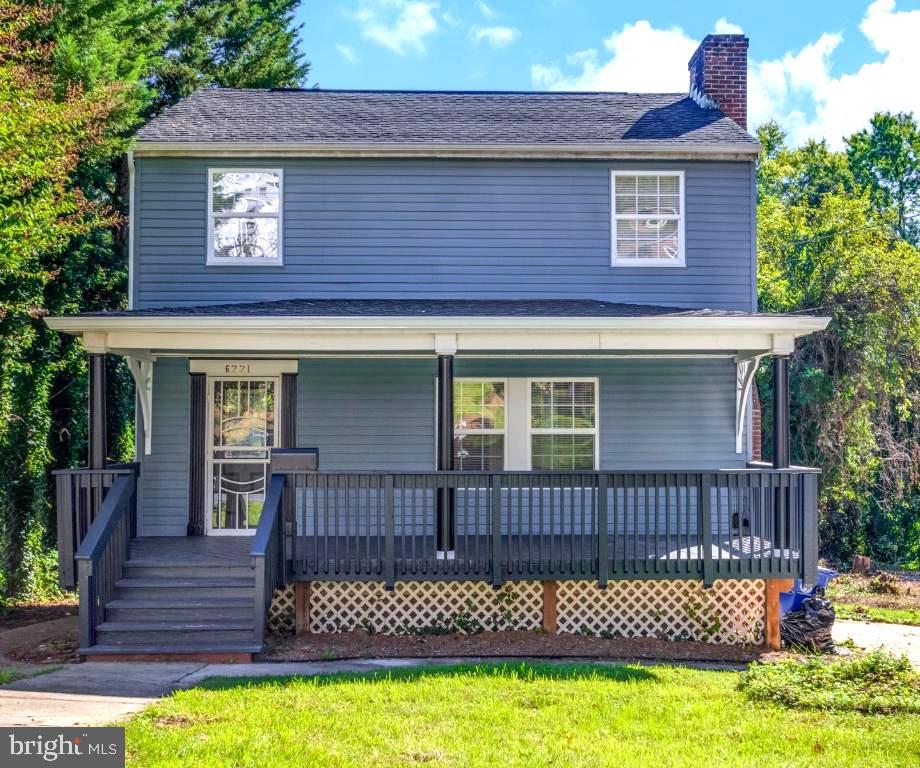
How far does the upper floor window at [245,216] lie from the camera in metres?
10.7

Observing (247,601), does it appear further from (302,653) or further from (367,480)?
(367,480)

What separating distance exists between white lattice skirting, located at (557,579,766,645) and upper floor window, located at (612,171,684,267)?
4192 mm

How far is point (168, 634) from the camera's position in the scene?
799cm

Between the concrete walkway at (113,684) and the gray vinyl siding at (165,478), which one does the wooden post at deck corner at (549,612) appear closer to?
the concrete walkway at (113,684)

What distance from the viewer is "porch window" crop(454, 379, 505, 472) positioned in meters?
10.7

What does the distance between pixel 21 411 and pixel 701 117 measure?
9744 millimetres

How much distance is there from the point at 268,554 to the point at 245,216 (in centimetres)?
468

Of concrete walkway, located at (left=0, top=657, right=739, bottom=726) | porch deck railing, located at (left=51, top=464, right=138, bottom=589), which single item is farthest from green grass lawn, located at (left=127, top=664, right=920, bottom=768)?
porch deck railing, located at (left=51, top=464, right=138, bottom=589)

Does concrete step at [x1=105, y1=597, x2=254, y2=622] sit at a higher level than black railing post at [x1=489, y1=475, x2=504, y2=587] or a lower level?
lower

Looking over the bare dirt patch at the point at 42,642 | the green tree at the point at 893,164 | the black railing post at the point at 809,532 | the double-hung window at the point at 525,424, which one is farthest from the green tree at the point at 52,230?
the green tree at the point at 893,164

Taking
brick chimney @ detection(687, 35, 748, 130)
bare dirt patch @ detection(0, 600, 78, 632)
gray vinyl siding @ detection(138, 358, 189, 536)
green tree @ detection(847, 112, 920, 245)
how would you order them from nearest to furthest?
bare dirt patch @ detection(0, 600, 78, 632), gray vinyl siding @ detection(138, 358, 189, 536), brick chimney @ detection(687, 35, 748, 130), green tree @ detection(847, 112, 920, 245)

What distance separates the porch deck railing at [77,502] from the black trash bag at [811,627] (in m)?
7.10

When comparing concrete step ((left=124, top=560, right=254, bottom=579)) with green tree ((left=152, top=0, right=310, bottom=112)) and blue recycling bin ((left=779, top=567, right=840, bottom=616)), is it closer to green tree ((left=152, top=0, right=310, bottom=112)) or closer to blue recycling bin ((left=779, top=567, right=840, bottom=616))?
blue recycling bin ((left=779, top=567, right=840, bottom=616))

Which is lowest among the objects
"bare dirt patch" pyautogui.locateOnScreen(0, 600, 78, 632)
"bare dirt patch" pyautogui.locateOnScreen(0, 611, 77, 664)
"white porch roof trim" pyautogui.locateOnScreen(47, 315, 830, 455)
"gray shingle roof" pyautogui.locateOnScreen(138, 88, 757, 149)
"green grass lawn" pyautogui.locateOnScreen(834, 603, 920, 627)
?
"green grass lawn" pyautogui.locateOnScreen(834, 603, 920, 627)
